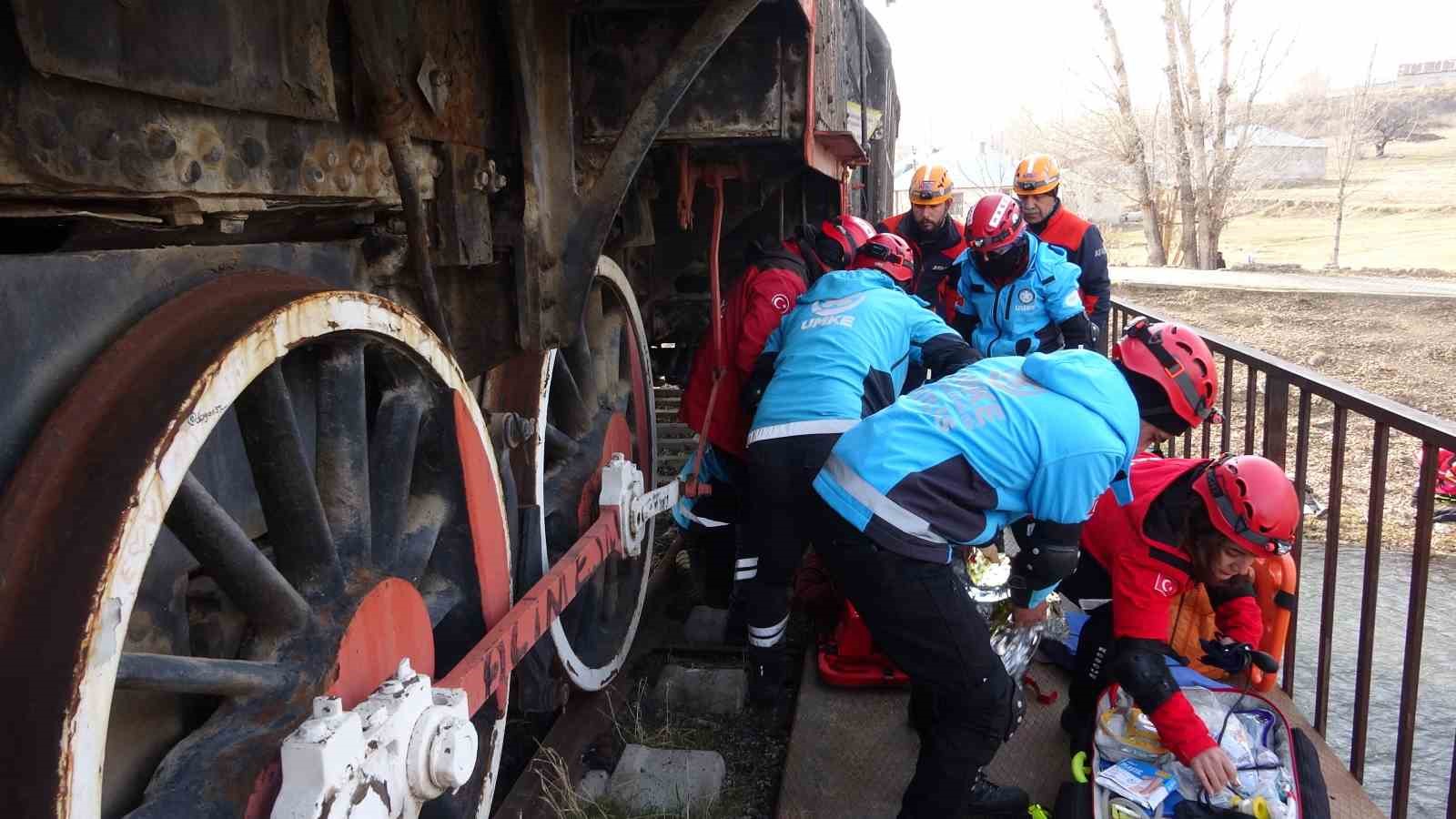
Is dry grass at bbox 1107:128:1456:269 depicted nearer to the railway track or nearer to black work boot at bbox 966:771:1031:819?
the railway track

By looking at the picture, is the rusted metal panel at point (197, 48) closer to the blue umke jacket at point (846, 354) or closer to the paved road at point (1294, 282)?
the blue umke jacket at point (846, 354)

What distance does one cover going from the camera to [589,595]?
3879mm

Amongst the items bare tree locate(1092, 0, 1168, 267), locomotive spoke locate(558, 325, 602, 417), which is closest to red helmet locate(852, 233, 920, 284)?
locomotive spoke locate(558, 325, 602, 417)

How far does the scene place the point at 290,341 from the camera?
1679 millimetres

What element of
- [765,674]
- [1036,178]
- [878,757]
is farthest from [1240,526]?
[1036,178]

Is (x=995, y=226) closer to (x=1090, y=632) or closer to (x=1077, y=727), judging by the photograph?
(x=1090, y=632)

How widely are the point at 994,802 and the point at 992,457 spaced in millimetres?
1077

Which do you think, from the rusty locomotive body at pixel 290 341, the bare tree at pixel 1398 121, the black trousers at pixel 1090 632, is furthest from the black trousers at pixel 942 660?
the bare tree at pixel 1398 121

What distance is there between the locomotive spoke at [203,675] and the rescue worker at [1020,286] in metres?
3.84

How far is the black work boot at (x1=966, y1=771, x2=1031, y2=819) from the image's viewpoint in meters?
3.17

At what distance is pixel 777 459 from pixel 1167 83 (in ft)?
65.7

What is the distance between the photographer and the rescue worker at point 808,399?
3695 millimetres

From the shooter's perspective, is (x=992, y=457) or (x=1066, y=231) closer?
(x=992, y=457)

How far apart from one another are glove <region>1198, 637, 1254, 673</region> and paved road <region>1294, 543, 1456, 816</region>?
0.67m
